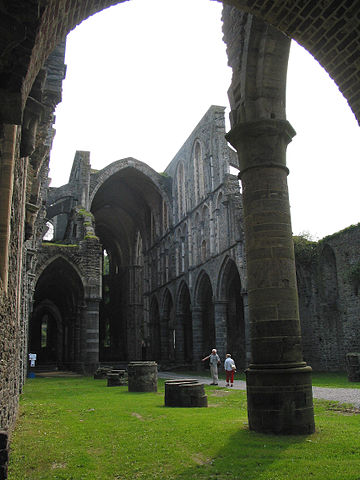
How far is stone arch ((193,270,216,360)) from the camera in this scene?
2783cm

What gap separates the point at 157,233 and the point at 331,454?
104 ft

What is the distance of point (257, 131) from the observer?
6.80 metres

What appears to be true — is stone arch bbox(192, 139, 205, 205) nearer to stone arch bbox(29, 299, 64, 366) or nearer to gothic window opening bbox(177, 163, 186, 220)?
gothic window opening bbox(177, 163, 186, 220)

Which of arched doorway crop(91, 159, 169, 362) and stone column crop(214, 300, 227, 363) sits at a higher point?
arched doorway crop(91, 159, 169, 362)

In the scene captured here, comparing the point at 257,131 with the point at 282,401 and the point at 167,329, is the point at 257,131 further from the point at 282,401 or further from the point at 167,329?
the point at 167,329

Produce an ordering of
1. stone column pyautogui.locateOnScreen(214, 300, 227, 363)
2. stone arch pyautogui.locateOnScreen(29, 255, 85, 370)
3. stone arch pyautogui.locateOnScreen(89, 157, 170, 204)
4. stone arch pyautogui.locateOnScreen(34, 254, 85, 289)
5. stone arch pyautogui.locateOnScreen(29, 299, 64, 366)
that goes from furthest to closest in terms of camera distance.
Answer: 1. stone arch pyautogui.locateOnScreen(29, 299, 64, 366)
2. stone arch pyautogui.locateOnScreen(89, 157, 170, 204)
3. stone arch pyautogui.locateOnScreen(29, 255, 85, 370)
4. stone column pyautogui.locateOnScreen(214, 300, 227, 363)
5. stone arch pyautogui.locateOnScreen(34, 254, 85, 289)

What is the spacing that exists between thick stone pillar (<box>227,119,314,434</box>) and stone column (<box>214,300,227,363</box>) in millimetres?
18473

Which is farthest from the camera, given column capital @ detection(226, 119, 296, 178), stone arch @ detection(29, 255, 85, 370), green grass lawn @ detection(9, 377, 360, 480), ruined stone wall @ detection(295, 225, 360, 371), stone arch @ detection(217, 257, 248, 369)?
stone arch @ detection(29, 255, 85, 370)

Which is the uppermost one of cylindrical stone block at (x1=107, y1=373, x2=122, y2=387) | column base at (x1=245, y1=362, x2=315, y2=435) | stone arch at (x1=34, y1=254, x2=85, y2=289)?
stone arch at (x1=34, y1=254, x2=85, y2=289)

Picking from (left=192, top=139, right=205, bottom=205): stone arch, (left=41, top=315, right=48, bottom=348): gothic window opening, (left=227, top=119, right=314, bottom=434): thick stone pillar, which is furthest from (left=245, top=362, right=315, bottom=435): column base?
(left=41, top=315, right=48, bottom=348): gothic window opening

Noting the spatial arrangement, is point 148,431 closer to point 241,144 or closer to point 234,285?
point 241,144

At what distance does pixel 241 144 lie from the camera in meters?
6.95

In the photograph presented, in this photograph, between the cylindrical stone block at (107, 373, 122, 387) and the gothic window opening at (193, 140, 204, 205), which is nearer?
the cylindrical stone block at (107, 373, 122, 387)

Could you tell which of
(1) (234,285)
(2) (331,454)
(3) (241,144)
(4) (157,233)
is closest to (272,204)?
(3) (241,144)
